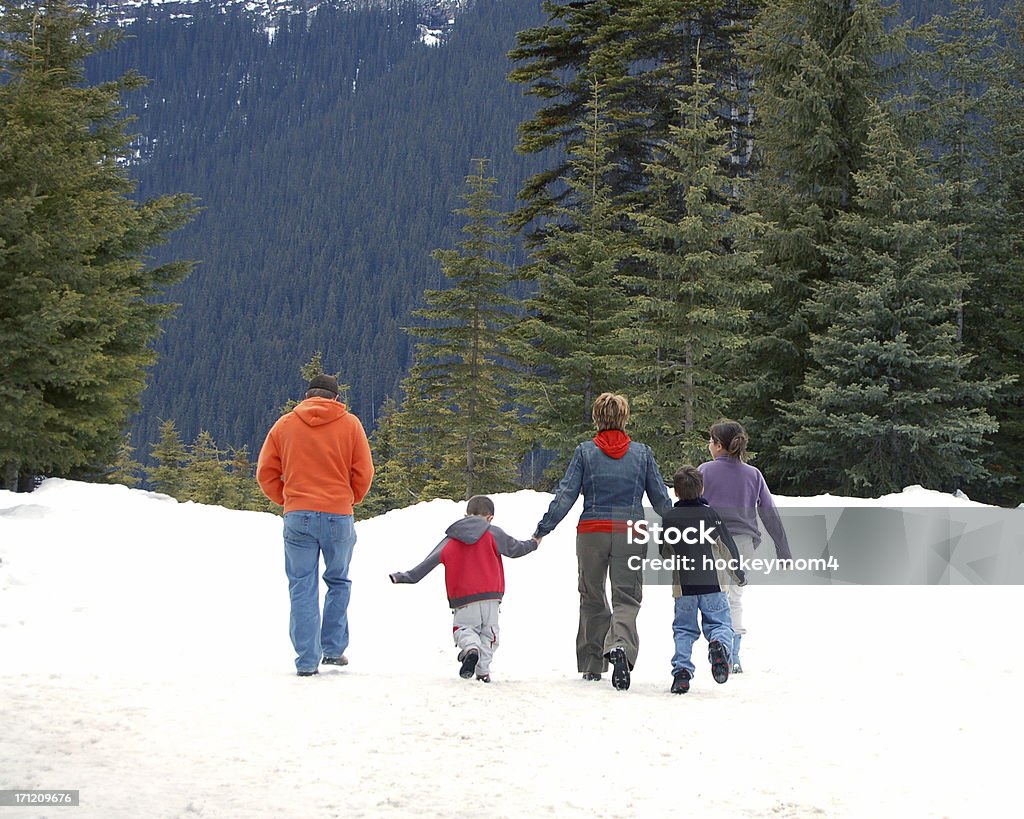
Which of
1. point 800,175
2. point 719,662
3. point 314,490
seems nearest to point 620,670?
point 719,662

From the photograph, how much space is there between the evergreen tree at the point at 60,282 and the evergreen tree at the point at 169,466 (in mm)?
25014

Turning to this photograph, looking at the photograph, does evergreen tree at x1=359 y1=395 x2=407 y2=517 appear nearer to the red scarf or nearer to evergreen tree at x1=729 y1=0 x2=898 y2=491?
evergreen tree at x1=729 y1=0 x2=898 y2=491

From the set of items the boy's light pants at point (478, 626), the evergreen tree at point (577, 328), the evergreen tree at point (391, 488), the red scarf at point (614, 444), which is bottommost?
the boy's light pants at point (478, 626)

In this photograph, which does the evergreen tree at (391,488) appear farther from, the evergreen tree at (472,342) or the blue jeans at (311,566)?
the blue jeans at (311,566)

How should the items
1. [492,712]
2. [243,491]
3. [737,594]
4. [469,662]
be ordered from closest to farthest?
1. [492,712]
2. [469,662]
3. [737,594]
4. [243,491]

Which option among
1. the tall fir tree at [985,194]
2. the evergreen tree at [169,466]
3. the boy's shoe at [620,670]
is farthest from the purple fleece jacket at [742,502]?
the evergreen tree at [169,466]

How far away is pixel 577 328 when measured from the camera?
78.5 feet

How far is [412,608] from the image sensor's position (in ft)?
36.8

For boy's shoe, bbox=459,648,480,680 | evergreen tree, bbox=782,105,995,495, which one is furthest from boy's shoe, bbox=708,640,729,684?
evergreen tree, bbox=782,105,995,495

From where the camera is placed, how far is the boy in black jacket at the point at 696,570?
6945 mm

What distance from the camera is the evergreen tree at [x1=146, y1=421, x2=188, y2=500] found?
151 feet

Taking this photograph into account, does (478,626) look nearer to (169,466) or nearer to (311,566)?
(311,566)

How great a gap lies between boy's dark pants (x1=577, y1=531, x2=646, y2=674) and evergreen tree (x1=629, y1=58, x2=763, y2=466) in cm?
1257

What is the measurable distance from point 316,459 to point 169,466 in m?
43.7
